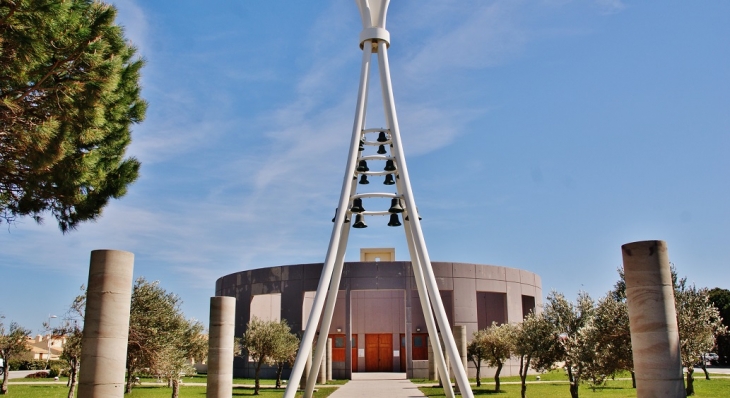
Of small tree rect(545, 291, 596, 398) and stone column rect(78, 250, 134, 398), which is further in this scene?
small tree rect(545, 291, 596, 398)

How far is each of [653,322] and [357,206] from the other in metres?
7.74

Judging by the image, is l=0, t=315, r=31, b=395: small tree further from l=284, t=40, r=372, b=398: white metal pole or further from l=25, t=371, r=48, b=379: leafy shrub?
l=284, t=40, r=372, b=398: white metal pole

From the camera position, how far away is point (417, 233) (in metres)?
14.6

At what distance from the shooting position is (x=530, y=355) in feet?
66.7

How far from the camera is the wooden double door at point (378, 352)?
147 ft

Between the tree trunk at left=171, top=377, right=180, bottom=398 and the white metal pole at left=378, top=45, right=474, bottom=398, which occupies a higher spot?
the white metal pole at left=378, top=45, right=474, bottom=398

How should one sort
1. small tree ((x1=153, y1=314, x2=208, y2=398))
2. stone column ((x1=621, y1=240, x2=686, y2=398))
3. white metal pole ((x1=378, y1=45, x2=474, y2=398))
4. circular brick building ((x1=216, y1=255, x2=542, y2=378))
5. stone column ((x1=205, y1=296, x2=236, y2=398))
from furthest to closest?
circular brick building ((x1=216, y1=255, x2=542, y2=378))
small tree ((x1=153, y1=314, x2=208, y2=398))
stone column ((x1=205, y1=296, x2=236, y2=398))
white metal pole ((x1=378, y1=45, x2=474, y2=398))
stone column ((x1=621, y1=240, x2=686, y2=398))

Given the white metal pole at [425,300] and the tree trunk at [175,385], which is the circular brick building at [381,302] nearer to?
the tree trunk at [175,385]

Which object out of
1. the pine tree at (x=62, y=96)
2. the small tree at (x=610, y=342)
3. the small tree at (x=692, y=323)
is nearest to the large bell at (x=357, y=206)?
the pine tree at (x=62, y=96)

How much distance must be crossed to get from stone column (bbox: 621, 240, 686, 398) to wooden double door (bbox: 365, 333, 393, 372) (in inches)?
1419

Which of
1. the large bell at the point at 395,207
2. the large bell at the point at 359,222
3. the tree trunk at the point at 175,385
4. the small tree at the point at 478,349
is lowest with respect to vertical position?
the tree trunk at the point at 175,385

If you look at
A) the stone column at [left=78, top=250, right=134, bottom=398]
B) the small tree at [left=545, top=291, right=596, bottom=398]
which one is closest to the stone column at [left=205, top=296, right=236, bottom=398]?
the stone column at [left=78, top=250, right=134, bottom=398]

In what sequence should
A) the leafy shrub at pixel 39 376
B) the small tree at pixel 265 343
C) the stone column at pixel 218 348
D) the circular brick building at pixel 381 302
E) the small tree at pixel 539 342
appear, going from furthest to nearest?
the leafy shrub at pixel 39 376 < the circular brick building at pixel 381 302 < the small tree at pixel 265 343 < the small tree at pixel 539 342 < the stone column at pixel 218 348

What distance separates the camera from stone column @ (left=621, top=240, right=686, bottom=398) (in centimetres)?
959
